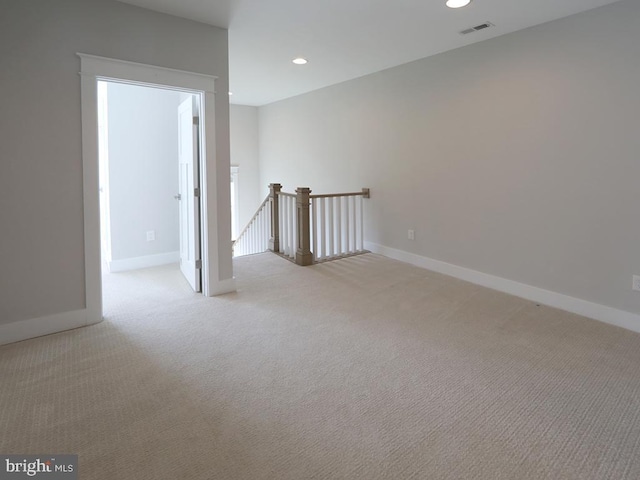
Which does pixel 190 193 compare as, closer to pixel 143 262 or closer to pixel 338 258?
pixel 143 262

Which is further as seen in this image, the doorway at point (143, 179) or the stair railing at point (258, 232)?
the stair railing at point (258, 232)

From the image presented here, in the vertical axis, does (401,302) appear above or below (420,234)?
below

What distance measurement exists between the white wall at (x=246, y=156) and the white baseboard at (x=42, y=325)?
16.8 feet

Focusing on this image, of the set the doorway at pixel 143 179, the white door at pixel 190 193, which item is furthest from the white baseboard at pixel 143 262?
the white door at pixel 190 193

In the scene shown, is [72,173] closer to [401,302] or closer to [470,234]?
[401,302]

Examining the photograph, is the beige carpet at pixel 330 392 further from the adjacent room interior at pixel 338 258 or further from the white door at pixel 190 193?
the white door at pixel 190 193

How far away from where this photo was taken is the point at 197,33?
125 inches

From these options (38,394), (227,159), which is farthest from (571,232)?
(38,394)

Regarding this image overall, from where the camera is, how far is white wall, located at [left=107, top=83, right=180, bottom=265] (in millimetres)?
4250

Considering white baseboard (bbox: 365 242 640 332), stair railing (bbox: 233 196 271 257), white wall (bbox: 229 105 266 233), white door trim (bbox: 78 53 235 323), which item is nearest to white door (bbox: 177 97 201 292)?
white door trim (bbox: 78 53 235 323)

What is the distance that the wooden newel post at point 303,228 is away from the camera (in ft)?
15.0

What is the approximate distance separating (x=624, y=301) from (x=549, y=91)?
1.83 meters
